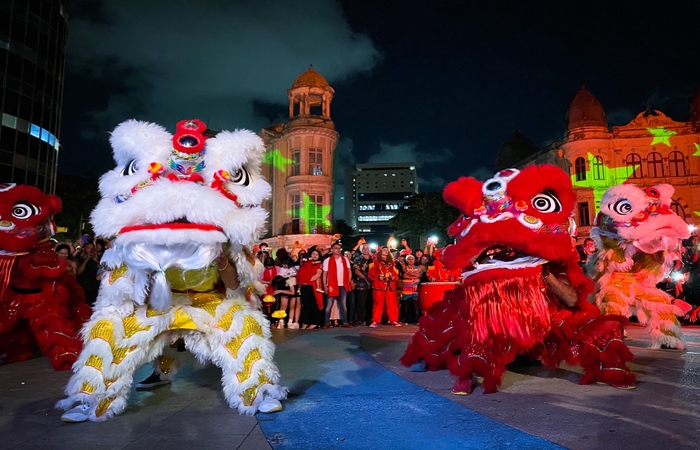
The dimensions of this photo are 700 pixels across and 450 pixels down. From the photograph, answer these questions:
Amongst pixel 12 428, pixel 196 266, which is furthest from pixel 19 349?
pixel 196 266

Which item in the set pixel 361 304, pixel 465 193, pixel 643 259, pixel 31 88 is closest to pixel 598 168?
pixel 361 304

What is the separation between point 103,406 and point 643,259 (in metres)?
5.50

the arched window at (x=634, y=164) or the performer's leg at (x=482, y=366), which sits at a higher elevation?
the arched window at (x=634, y=164)

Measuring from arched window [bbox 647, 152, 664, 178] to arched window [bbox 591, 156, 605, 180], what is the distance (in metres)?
2.80

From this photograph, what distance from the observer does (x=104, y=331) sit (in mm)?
2953

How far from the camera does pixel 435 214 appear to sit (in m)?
34.2

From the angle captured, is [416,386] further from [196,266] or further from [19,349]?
[19,349]

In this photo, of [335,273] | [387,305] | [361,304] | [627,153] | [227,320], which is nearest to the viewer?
[227,320]

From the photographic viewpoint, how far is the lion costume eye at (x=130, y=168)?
10.3 ft

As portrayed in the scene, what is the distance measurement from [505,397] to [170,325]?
2315mm

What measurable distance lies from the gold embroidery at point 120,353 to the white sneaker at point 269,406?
34.0 inches

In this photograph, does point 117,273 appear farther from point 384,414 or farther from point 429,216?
point 429,216

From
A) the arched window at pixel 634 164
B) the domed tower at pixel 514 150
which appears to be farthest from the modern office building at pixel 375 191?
the arched window at pixel 634 164

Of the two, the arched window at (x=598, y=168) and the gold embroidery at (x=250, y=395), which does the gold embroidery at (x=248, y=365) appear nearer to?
the gold embroidery at (x=250, y=395)
